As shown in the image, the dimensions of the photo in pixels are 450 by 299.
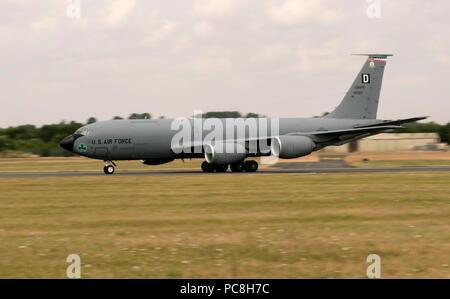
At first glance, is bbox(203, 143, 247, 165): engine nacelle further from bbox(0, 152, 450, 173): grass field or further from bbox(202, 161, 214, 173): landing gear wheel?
bbox(0, 152, 450, 173): grass field

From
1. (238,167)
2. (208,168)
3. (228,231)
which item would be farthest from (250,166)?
(228,231)

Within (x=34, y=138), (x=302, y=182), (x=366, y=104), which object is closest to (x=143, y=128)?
(x=302, y=182)

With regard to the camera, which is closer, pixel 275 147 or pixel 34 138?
pixel 275 147

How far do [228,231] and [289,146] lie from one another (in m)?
24.5

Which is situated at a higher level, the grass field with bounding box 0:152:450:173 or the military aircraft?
the military aircraft

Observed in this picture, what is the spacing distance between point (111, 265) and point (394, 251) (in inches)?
221

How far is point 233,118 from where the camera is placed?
41219 millimetres

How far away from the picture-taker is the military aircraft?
38406 millimetres

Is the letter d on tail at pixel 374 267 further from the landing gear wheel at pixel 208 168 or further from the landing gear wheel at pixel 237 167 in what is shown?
the landing gear wheel at pixel 208 168

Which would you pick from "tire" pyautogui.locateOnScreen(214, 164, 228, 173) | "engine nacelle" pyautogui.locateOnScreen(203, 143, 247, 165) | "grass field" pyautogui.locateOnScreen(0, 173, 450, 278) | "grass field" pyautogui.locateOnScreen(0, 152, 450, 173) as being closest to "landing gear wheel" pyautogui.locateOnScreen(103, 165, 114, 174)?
"grass field" pyautogui.locateOnScreen(0, 152, 450, 173)

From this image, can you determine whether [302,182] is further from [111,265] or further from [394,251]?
[111,265]

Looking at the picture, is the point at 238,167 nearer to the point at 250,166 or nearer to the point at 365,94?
the point at 250,166

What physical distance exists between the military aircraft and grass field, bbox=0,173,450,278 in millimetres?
11995
